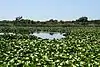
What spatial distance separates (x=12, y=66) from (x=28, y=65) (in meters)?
0.50

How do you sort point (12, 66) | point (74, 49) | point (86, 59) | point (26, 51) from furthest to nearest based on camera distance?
point (74, 49), point (26, 51), point (86, 59), point (12, 66)

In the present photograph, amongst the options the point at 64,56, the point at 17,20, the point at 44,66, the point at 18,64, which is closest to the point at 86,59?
the point at 64,56

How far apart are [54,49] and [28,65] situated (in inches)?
144

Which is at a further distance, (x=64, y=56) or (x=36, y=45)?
(x=36, y=45)

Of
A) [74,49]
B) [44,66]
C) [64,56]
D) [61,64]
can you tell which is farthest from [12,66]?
[74,49]

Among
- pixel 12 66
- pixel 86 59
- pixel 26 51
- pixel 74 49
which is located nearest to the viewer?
pixel 12 66

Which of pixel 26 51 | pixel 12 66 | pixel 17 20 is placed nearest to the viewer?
pixel 12 66

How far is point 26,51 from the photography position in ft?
34.7

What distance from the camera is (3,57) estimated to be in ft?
29.8

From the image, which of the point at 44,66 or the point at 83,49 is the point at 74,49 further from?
the point at 44,66

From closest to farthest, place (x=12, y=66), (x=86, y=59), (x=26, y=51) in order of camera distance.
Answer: (x=12, y=66) → (x=86, y=59) → (x=26, y=51)

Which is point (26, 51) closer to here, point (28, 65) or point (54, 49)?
point (54, 49)

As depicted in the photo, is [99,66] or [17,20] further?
[17,20]

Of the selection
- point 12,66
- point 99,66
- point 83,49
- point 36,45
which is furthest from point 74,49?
point 12,66
